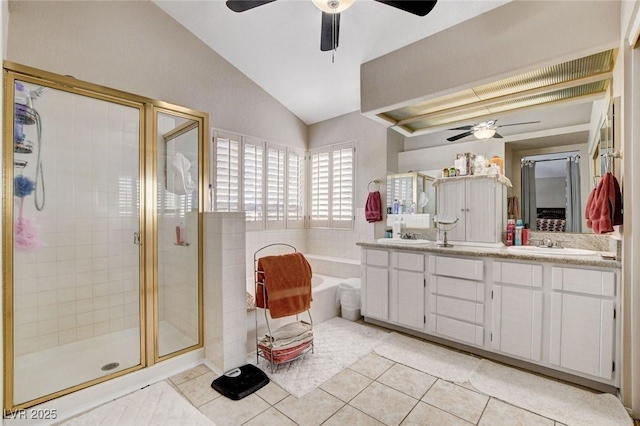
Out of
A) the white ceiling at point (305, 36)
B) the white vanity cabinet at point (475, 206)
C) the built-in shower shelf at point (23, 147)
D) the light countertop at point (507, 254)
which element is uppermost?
the white ceiling at point (305, 36)

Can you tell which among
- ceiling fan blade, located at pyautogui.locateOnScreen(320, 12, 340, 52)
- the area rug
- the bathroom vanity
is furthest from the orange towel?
ceiling fan blade, located at pyautogui.locateOnScreen(320, 12, 340, 52)

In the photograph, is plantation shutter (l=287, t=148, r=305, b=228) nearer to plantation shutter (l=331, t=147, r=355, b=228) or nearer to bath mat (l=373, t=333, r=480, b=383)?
plantation shutter (l=331, t=147, r=355, b=228)

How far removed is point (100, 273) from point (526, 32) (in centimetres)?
422

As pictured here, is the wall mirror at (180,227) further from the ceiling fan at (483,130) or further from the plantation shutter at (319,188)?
the ceiling fan at (483,130)

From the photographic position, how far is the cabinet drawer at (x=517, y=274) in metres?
2.65

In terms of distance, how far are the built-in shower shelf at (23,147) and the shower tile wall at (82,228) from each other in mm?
63

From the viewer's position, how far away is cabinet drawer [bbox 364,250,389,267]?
11.6 ft

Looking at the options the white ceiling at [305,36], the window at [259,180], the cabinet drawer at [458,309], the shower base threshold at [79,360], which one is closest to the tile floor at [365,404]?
the shower base threshold at [79,360]

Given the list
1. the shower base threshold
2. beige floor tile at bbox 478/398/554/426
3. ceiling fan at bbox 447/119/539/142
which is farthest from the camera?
ceiling fan at bbox 447/119/539/142

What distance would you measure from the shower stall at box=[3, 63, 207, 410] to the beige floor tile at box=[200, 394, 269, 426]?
0.71 meters

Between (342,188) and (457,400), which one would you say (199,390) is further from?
(342,188)

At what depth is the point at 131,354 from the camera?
2.72 metres

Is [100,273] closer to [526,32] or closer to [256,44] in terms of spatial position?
[256,44]

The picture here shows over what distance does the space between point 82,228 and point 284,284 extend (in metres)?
1.91
